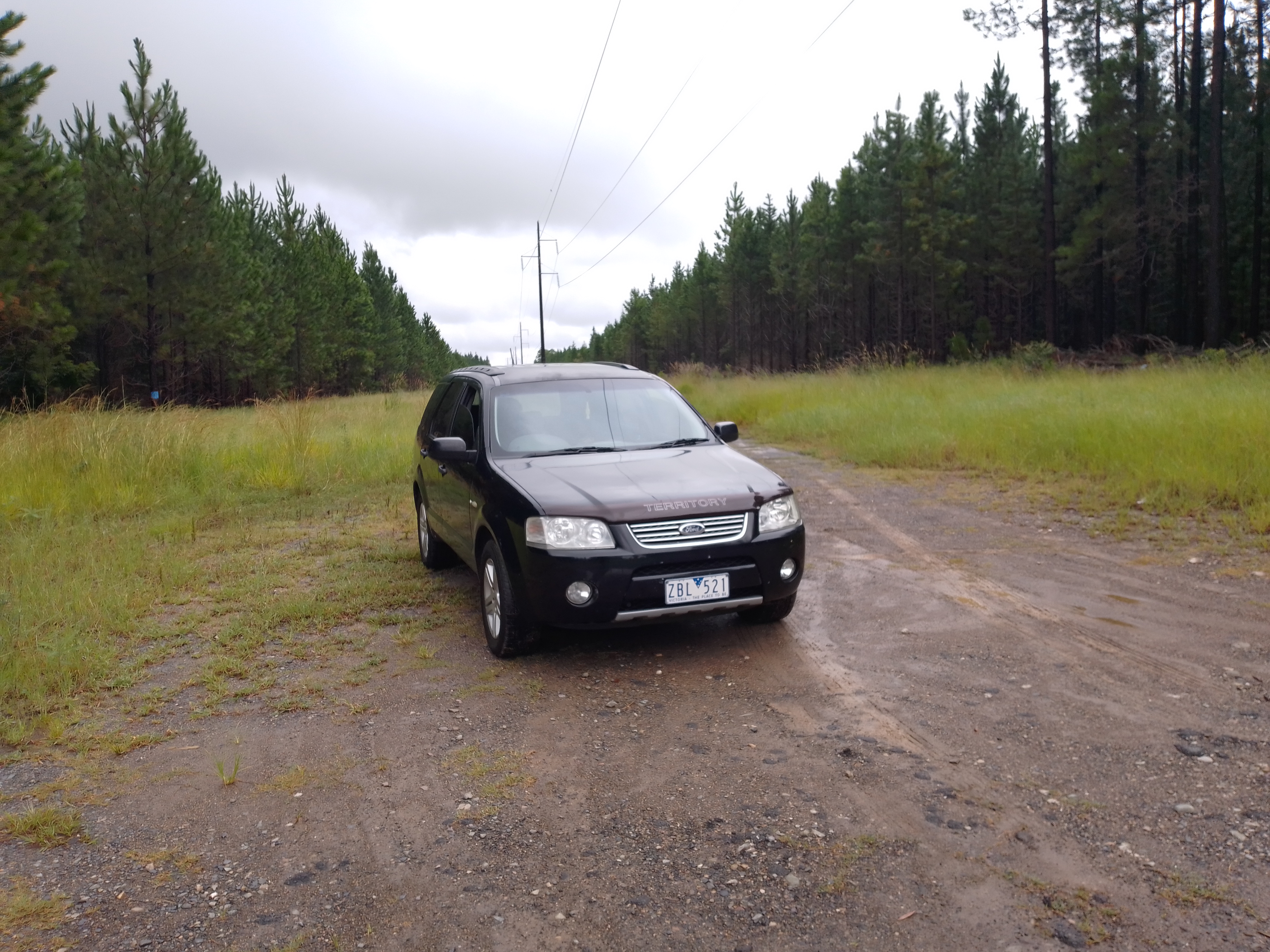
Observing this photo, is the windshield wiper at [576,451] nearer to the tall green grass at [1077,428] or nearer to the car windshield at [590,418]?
the car windshield at [590,418]

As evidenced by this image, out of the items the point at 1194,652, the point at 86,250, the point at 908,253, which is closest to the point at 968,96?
the point at 908,253

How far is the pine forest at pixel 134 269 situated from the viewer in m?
21.3

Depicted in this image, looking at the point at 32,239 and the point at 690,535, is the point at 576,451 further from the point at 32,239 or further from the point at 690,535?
the point at 32,239

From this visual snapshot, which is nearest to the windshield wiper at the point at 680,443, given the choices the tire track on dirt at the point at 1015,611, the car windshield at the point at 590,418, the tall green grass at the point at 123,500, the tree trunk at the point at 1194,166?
the car windshield at the point at 590,418

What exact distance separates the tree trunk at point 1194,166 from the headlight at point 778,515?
3019 centimetres

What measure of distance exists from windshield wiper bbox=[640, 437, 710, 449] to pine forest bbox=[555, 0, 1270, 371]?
69.6ft

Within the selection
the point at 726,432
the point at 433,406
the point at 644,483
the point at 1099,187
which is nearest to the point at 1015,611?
the point at 726,432

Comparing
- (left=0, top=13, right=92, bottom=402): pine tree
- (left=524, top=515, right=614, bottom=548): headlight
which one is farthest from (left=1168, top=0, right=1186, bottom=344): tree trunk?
(left=0, top=13, right=92, bottom=402): pine tree

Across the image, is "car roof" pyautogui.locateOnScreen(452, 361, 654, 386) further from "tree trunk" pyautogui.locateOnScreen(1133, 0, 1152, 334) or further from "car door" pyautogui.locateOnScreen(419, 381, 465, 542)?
"tree trunk" pyautogui.locateOnScreen(1133, 0, 1152, 334)

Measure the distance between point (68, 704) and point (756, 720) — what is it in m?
3.49

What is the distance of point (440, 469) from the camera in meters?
6.79

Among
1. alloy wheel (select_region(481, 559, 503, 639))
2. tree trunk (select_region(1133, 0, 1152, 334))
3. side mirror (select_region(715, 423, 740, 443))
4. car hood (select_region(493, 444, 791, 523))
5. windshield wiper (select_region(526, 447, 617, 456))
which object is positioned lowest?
alloy wheel (select_region(481, 559, 503, 639))

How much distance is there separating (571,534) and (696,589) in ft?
2.42

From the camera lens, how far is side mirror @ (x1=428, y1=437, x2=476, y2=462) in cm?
588
